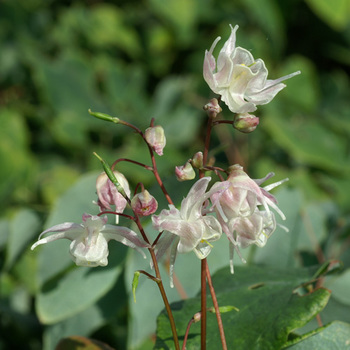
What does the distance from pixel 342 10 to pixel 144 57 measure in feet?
2.31

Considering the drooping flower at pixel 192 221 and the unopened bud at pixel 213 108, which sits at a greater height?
the unopened bud at pixel 213 108

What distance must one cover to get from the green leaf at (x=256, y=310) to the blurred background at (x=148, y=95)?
14.2 inches

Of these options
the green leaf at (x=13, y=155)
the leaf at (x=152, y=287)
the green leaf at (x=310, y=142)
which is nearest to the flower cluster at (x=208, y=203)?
the leaf at (x=152, y=287)

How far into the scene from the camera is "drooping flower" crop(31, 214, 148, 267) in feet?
1.63

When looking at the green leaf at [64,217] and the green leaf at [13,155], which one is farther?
the green leaf at [13,155]

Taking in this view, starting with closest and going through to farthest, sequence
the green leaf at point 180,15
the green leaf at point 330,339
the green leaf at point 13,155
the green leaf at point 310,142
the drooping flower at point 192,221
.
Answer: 1. the drooping flower at point 192,221
2. the green leaf at point 330,339
3. the green leaf at point 13,155
4. the green leaf at point 310,142
5. the green leaf at point 180,15

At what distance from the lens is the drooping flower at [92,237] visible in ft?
1.63

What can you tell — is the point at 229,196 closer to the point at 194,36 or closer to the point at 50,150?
the point at 50,150

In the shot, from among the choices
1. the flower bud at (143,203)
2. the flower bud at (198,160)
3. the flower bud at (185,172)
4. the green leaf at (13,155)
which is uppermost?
the flower bud at (198,160)

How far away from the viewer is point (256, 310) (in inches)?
23.7

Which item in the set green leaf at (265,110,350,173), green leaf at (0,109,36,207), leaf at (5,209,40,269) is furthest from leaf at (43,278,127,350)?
green leaf at (265,110,350,173)

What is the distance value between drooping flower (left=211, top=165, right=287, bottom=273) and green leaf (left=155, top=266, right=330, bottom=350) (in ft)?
0.32

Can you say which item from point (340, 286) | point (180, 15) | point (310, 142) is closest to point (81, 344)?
point (340, 286)

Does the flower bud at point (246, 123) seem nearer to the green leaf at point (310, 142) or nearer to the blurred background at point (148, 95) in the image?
the blurred background at point (148, 95)
